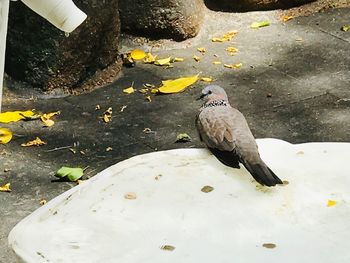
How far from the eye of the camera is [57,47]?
529cm

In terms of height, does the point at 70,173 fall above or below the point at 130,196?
below

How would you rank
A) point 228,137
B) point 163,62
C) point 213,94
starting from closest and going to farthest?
point 228,137, point 213,94, point 163,62

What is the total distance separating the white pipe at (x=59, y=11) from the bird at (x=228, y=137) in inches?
44.8

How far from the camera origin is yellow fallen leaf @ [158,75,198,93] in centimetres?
537

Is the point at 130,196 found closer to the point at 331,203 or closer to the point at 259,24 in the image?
the point at 331,203

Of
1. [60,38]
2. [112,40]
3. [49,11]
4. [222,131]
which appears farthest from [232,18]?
[49,11]

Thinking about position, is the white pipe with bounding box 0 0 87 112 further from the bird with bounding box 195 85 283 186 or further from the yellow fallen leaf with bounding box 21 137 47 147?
the yellow fallen leaf with bounding box 21 137 47 147

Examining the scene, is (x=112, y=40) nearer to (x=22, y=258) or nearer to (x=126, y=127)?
(x=126, y=127)

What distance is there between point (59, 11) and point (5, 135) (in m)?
3.32

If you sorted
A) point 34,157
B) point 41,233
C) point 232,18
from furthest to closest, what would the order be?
point 232,18, point 34,157, point 41,233

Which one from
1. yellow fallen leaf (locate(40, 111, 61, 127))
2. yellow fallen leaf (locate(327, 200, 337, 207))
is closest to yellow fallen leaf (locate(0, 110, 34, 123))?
yellow fallen leaf (locate(40, 111, 61, 127))

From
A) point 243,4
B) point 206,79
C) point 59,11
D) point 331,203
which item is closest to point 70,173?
point 206,79

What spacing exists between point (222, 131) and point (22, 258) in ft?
4.27

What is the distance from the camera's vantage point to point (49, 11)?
4.94ft
